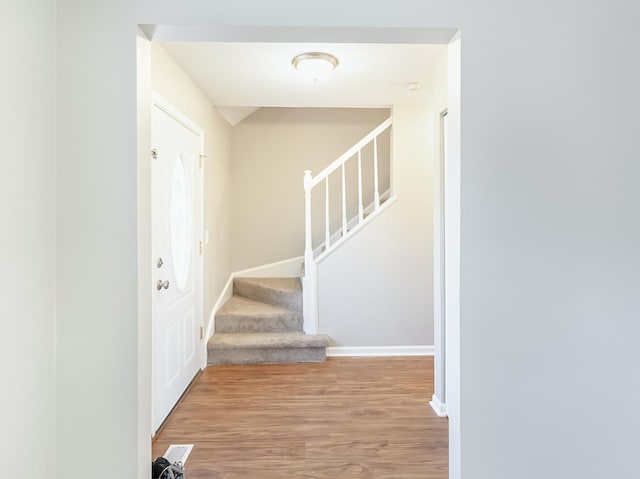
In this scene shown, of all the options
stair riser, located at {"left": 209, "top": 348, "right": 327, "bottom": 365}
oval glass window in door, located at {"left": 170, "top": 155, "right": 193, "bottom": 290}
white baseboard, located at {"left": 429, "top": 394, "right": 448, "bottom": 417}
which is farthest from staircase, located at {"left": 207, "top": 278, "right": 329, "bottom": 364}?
white baseboard, located at {"left": 429, "top": 394, "right": 448, "bottom": 417}

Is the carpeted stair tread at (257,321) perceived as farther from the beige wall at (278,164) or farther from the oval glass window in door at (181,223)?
the beige wall at (278,164)

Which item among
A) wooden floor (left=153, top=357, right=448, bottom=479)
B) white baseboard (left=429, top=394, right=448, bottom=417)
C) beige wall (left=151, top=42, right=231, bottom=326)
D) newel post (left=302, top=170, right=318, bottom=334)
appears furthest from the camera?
newel post (left=302, top=170, right=318, bottom=334)

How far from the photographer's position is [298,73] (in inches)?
104

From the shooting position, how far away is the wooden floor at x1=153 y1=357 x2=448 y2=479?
6.40 feet

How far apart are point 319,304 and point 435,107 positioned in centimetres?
202

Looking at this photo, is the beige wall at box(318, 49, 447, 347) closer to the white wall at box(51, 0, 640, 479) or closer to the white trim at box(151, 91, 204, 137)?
the white trim at box(151, 91, 204, 137)

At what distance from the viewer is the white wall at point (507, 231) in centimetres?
133

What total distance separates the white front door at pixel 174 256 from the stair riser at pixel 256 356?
0.78ft

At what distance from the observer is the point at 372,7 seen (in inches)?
52.9

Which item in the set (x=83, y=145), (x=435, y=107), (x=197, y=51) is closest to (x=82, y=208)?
(x=83, y=145)

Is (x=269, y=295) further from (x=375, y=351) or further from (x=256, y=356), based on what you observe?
(x=375, y=351)

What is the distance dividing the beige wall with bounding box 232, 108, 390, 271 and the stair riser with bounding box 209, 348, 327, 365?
4.65 feet

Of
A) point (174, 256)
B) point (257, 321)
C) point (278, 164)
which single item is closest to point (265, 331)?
point (257, 321)

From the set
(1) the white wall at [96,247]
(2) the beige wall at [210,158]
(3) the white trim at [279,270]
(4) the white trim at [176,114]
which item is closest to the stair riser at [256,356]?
(2) the beige wall at [210,158]
